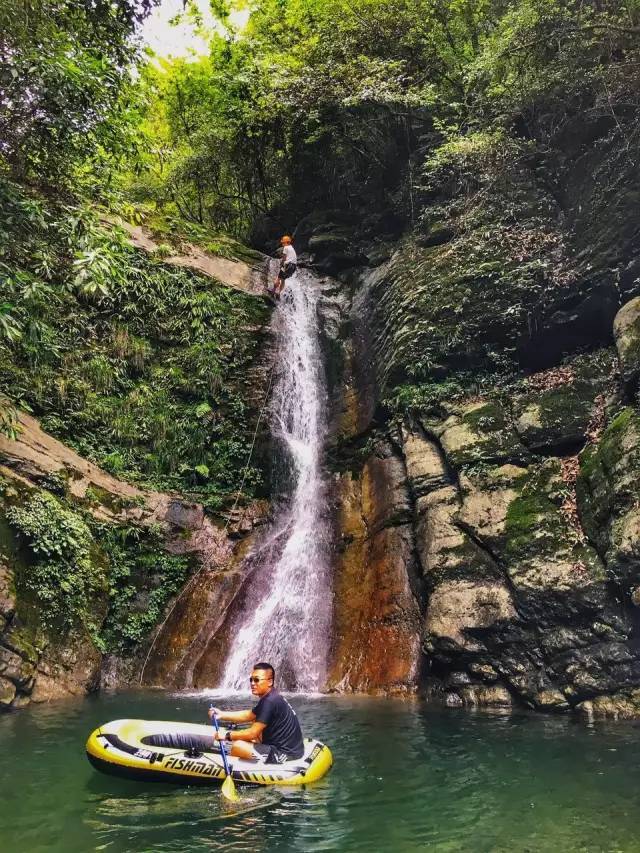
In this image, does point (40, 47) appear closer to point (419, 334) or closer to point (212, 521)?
point (419, 334)

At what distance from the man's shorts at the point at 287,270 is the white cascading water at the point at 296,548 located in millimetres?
735

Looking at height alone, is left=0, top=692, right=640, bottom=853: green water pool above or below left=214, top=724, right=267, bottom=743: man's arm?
below

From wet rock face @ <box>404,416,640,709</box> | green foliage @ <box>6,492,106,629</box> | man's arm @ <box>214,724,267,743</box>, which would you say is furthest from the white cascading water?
man's arm @ <box>214,724,267,743</box>

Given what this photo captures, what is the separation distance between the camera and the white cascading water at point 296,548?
11828 millimetres

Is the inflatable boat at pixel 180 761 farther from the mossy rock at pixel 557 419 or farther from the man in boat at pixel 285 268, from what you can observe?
the man in boat at pixel 285 268

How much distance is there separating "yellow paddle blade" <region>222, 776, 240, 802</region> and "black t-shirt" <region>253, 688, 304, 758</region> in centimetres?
62

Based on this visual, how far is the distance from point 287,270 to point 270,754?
15331 millimetres

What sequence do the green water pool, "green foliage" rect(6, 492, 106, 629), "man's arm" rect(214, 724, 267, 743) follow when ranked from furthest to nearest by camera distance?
"green foliage" rect(6, 492, 106, 629) < "man's arm" rect(214, 724, 267, 743) < the green water pool

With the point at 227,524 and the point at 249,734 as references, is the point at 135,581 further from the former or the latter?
the point at 249,734

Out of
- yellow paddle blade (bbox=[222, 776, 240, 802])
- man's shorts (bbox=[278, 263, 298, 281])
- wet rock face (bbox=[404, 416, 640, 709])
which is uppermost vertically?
man's shorts (bbox=[278, 263, 298, 281])

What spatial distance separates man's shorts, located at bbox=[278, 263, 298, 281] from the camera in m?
18.8

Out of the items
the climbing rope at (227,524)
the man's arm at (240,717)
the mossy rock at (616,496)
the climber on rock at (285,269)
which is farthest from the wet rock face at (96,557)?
the mossy rock at (616,496)

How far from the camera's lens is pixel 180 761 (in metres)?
6.07

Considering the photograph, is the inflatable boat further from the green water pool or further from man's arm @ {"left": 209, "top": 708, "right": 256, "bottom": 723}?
man's arm @ {"left": 209, "top": 708, "right": 256, "bottom": 723}
